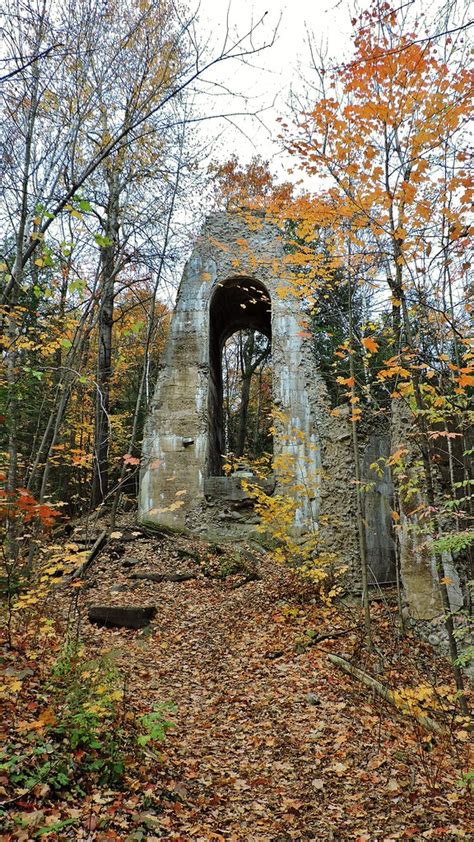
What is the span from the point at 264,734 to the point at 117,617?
9.61 ft

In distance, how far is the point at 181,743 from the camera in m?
4.19

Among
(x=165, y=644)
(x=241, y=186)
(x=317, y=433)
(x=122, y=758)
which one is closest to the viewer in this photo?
(x=122, y=758)

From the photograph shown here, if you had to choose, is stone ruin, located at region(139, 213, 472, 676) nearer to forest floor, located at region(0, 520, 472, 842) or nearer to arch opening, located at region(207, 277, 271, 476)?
arch opening, located at region(207, 277, 271, 476)

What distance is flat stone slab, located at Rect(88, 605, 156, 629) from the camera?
6637 millimetres

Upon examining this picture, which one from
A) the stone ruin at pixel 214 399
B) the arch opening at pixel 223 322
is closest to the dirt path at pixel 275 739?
the stone ruin at pixel 214 399

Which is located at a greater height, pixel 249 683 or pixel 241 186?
pixel 241 186

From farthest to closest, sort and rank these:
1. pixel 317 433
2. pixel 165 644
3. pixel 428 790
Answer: pixel 317 433 < pixel 165 644 < pixel 428 790

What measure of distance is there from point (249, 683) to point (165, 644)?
4.52 ft

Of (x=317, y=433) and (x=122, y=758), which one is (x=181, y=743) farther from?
(x=317, y=433)

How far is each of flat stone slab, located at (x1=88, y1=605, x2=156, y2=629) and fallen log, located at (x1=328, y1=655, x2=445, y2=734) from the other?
2635 millimetres

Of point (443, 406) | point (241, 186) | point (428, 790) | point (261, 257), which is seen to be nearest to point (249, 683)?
point (428, 790)

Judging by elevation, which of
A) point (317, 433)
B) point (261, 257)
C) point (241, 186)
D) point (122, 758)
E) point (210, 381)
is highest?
point (241, 186)

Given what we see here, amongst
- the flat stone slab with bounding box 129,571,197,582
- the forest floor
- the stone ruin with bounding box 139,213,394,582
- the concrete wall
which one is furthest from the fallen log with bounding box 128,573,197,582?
the concrete wall

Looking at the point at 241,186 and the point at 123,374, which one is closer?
the point at 123,374
